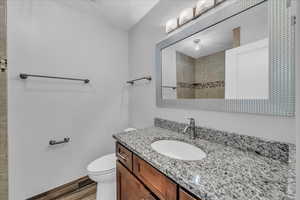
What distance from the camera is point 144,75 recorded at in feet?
6.05

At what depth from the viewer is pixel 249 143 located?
819 mm

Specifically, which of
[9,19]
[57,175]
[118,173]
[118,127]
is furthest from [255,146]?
[9,19]

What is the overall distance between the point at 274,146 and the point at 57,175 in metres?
2.05

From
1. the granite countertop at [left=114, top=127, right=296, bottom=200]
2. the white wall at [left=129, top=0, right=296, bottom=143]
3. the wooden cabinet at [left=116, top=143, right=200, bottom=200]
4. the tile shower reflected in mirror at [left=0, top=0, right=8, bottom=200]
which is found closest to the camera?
the granite countertop at [left=114, top=127, right=296, bottom=200]

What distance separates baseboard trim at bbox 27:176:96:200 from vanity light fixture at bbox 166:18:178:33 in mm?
2088

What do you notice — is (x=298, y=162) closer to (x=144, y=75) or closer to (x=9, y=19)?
(x=144, y=75)

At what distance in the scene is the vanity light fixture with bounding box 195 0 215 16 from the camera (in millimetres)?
1024

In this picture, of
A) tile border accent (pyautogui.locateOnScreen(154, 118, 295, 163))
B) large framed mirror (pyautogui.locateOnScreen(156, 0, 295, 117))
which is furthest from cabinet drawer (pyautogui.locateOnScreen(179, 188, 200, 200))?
large framed mirror (pyautogui.locateOnScreen(156, 0, 295, 117))

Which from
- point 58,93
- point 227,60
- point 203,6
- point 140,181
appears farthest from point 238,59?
point 58,93

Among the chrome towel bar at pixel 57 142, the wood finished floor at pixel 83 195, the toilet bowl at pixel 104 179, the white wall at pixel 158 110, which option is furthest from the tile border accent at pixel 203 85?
the wood finished floor at pixel 83 195

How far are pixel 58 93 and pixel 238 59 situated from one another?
6.03 ft

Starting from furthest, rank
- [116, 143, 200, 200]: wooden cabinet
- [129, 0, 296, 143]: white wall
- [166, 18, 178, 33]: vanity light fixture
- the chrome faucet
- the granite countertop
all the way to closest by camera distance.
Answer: [166, 18, 178, 33]: vanity light fixture, the chrome faucet, [129, 0, 296, 143]: white wall, [116, 143, 200, 200]: wooden cabinet, the granite countertop

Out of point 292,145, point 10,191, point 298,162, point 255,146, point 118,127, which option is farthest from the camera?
point 118,127

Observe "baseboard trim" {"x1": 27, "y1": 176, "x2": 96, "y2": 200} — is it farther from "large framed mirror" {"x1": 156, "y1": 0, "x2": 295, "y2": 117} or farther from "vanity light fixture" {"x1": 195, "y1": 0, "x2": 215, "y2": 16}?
"vanity light fixture" {"x1": 195, "y1": 0, "x2": 215, "y2": 16}
